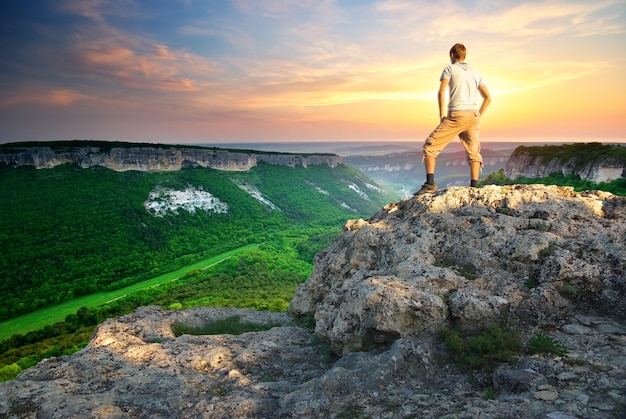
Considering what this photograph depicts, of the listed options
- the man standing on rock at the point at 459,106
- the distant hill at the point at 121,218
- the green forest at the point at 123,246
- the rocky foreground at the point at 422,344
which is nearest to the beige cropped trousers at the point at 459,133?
the man standing on rock at the point at 459,106

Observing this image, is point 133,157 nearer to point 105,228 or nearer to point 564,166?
point 105,228

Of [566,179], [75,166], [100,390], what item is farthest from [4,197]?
[566,179]

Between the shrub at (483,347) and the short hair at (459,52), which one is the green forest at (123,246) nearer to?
the short hair at (459,52)

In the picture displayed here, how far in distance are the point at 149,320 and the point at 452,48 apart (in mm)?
11766

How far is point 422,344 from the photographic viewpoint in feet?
16.9

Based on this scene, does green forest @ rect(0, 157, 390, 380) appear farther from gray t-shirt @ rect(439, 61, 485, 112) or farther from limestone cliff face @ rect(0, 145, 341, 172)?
gray t-shirt @ rect(439, 61, 485, 112)

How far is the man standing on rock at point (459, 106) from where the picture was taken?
8.50 meters

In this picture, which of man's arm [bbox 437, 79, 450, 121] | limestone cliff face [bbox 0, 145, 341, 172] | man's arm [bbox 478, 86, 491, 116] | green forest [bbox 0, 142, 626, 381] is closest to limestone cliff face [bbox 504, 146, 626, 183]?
green forest [bbox 0, 142, 626, 381]

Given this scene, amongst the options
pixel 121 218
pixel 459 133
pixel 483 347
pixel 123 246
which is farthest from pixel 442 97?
pixel 121 218

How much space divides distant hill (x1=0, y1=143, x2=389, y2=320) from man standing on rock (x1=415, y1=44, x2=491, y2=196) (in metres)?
54.3

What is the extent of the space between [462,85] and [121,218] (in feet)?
248

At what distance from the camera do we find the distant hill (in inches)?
1992

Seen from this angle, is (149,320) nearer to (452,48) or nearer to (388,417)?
(388,417)

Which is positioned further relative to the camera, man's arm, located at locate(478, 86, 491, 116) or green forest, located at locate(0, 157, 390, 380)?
green forest, located at locate(0, 157, 390, 380)
